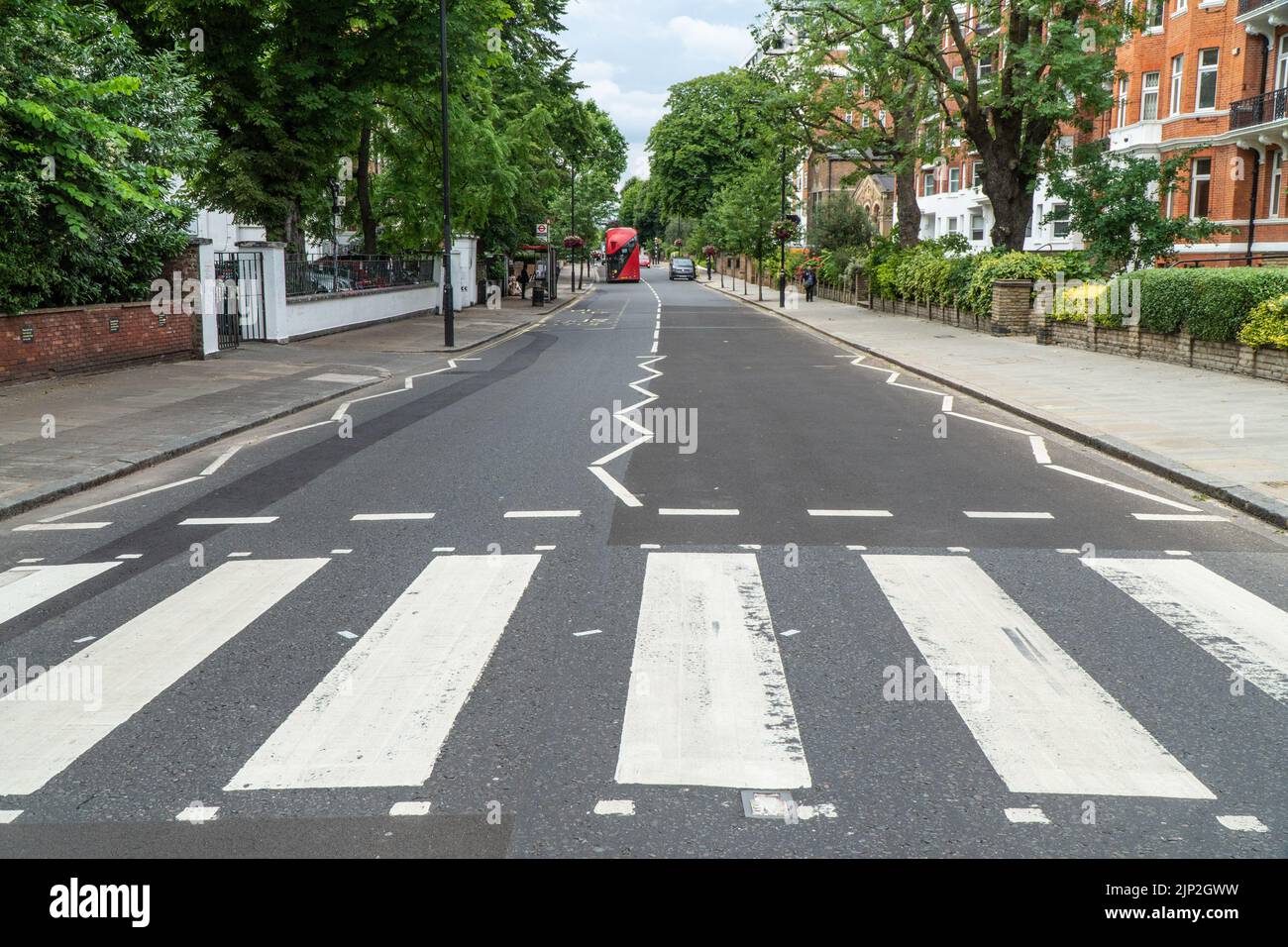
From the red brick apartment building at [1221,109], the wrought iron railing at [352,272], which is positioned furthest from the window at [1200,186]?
the wrought iron railing at [352,272]

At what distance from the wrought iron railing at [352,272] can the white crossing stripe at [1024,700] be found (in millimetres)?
22832

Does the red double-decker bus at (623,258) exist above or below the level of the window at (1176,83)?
below

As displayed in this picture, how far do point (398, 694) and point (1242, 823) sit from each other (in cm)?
339

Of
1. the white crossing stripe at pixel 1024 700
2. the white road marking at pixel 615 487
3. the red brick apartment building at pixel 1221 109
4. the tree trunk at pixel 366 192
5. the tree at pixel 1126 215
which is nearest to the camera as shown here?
the white crossing stripe at pixel 1024 700

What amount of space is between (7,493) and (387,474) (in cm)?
318

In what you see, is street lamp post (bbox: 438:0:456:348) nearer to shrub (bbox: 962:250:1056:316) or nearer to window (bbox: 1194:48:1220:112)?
shrub (bbox: 962:250:1056:316)

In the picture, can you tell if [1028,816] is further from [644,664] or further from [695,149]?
[695,149]

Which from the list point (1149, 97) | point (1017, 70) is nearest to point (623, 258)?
point (1149, 97)

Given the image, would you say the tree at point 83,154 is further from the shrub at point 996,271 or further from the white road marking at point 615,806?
the shrub at point 996,271

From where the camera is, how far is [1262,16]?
3344 cm

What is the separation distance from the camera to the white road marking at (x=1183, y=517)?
8.80m

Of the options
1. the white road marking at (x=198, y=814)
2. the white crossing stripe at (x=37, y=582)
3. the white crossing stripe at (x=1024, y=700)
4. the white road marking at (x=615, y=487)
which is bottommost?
the white crossing stripe at (x=37, y=582)

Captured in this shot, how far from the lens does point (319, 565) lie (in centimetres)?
732

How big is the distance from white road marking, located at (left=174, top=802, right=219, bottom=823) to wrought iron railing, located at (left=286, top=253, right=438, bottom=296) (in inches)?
940
